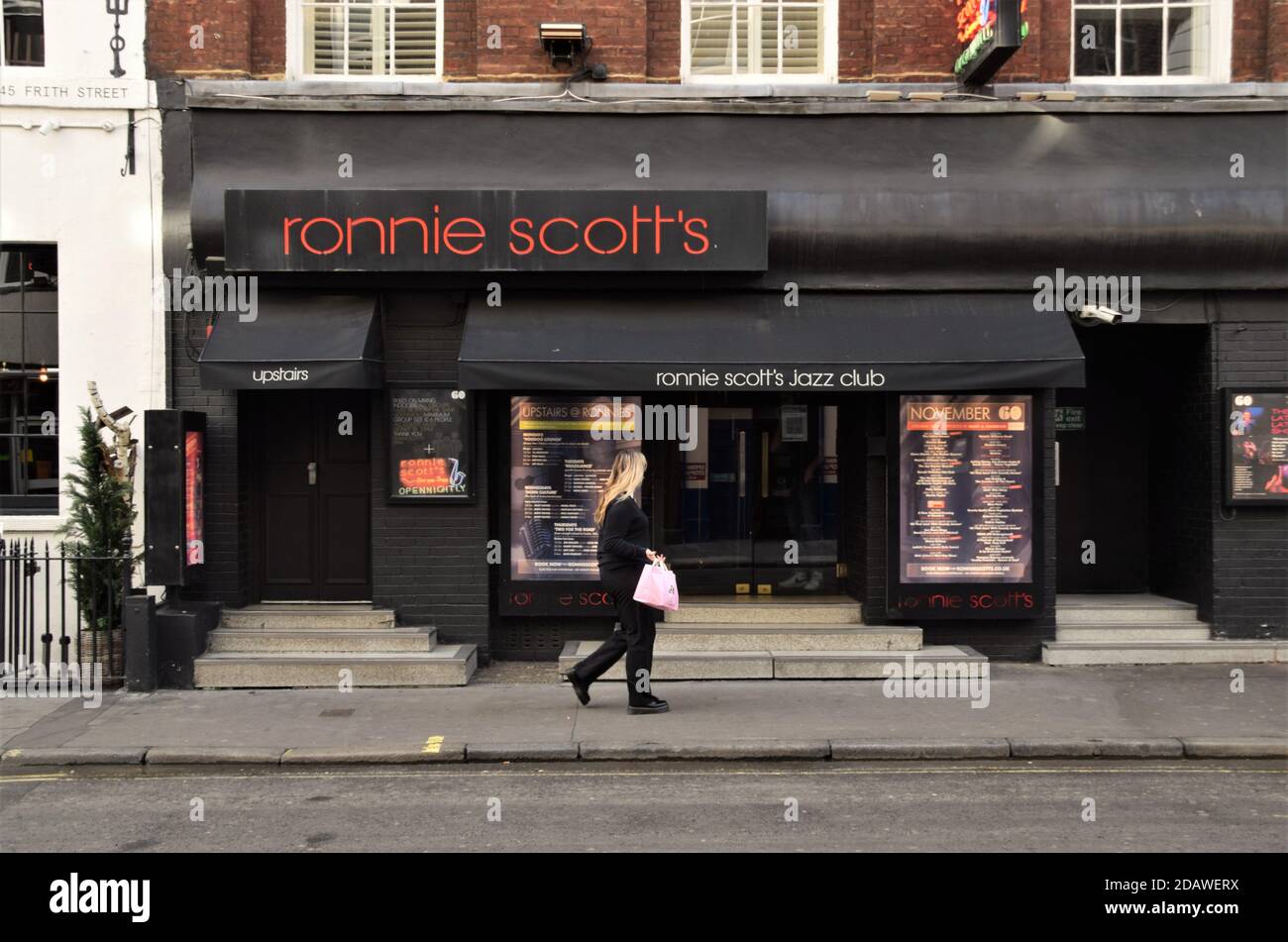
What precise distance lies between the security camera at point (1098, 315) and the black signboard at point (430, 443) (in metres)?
5.90

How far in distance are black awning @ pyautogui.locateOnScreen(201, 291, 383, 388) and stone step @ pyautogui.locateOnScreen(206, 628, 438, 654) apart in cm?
227

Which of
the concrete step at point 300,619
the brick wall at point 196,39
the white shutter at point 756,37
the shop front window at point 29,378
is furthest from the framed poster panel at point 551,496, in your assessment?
the shop front window at point 29,378

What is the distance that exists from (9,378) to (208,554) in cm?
267

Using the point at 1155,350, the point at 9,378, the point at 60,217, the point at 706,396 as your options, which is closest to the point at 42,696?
the point at 9,378

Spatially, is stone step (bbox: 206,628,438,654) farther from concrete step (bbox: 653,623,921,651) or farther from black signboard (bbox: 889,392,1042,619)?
black signboard (bbox: 889,392,1042,619)

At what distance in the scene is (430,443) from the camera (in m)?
11.2

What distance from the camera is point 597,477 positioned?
11.4 meters

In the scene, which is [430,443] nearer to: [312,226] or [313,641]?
[313,641]

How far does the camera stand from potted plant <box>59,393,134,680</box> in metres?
10.6

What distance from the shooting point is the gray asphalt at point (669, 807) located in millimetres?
6582

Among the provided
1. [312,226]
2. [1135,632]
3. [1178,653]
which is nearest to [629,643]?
[312,226]

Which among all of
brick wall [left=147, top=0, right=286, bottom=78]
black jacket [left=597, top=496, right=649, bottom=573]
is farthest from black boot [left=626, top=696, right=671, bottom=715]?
brick wall [left=147, top=0, right=286, bottom=78]

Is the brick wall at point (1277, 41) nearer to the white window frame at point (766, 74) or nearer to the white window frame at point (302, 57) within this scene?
the white window frame at point (766, 74)

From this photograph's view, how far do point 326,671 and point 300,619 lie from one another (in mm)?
918
